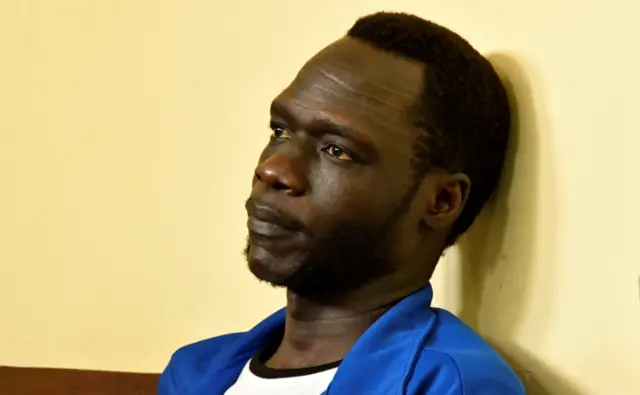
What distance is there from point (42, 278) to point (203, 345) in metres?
0.37

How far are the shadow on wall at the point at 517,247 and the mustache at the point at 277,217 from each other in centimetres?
23

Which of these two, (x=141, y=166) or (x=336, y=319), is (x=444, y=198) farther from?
(x=141, y=166)

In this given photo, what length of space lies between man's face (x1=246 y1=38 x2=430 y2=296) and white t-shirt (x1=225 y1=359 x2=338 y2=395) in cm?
8

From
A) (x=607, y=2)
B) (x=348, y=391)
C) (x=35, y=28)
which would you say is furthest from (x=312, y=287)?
(x=35, y=28)

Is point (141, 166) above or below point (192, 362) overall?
above

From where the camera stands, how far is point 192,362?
101cm

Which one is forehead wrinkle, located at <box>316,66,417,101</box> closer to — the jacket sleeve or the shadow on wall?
the shadow on wall

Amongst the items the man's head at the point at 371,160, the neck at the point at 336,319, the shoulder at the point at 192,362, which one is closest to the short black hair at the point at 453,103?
the man's head at the point at 371,160

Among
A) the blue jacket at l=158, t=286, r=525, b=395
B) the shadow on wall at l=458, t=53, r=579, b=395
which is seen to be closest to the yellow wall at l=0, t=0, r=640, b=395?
the shadow on wall at l=458, t=53, r=579, b=395

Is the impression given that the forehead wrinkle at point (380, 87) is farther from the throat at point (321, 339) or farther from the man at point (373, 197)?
the throat at point (321, 339)

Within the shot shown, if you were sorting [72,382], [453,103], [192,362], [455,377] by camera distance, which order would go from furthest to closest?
[72,382] < [192,362] < [453,103] < [455,377]

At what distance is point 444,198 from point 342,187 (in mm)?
115

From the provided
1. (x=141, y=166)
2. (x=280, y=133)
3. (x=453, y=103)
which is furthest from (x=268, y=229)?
(x=141, y=166)

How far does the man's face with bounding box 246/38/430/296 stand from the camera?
80 cm
